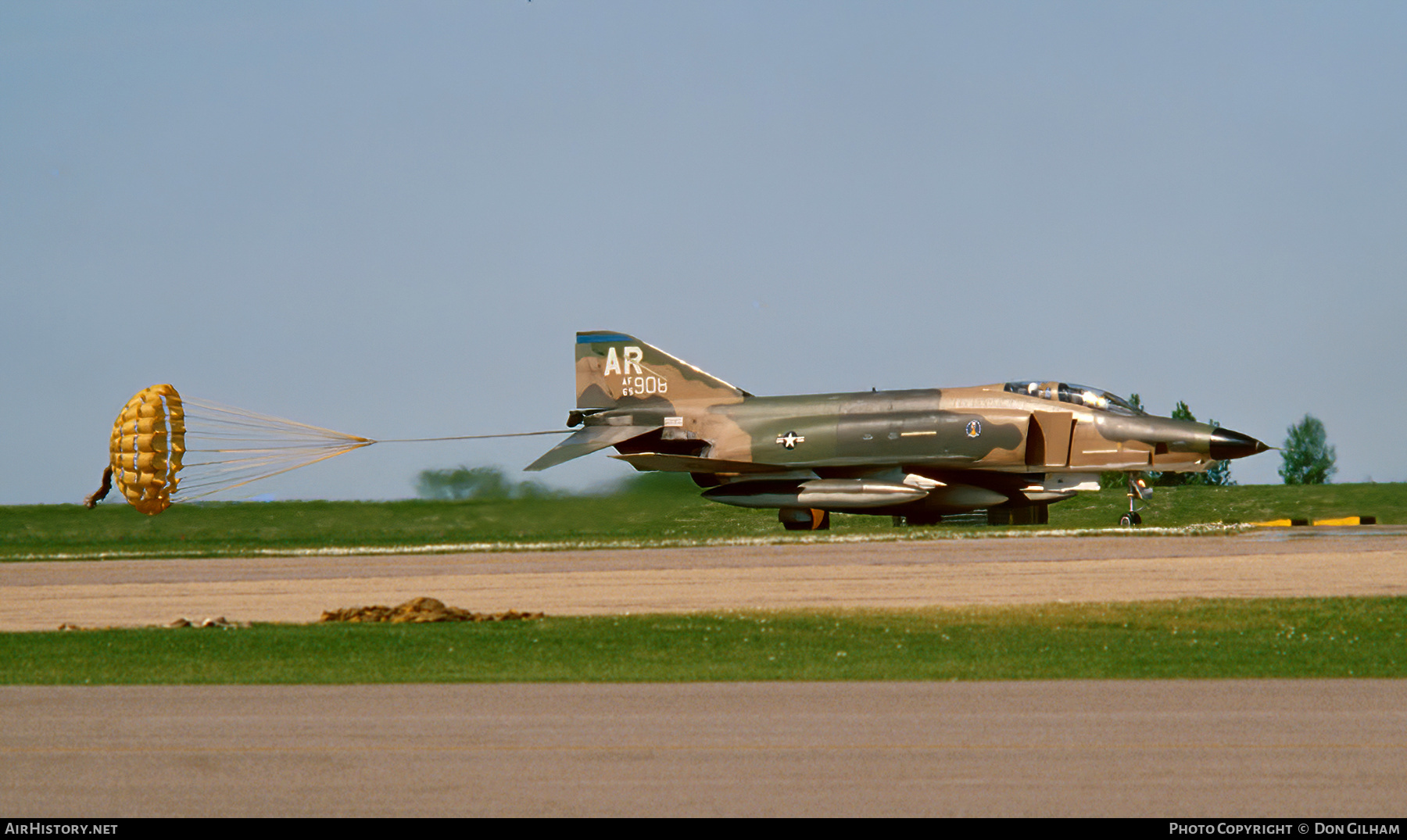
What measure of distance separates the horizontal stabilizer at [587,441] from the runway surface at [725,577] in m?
7.03

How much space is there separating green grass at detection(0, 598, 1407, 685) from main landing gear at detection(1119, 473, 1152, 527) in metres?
15.4

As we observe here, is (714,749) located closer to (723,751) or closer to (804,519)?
(723,751)

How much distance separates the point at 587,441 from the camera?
37.4 m

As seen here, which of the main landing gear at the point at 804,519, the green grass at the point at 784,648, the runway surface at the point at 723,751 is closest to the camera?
the runway surface at the point at 723,751

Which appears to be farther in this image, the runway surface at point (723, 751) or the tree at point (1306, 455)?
the tree at point (1306, 455)

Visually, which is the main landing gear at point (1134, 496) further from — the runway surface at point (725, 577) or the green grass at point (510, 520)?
the runway surface at point (725, 577)

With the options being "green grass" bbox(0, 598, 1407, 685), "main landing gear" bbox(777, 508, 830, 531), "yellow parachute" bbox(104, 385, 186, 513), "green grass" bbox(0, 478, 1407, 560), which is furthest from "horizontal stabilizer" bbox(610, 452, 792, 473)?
"green grass" bbox(0, 598, 1407, 685)

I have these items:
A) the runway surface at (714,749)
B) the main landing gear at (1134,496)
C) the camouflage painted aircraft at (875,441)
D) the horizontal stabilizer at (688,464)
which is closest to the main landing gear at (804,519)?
the camouflage painted aircraft at (875,441)

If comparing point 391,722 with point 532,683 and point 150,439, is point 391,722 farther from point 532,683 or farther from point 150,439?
point 150,439

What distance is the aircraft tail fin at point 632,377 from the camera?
38.6 m

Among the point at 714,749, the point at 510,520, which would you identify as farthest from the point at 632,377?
the point at 714,749

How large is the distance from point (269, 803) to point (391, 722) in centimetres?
247

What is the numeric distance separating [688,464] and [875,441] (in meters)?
5.07

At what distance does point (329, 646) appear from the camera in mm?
14391
